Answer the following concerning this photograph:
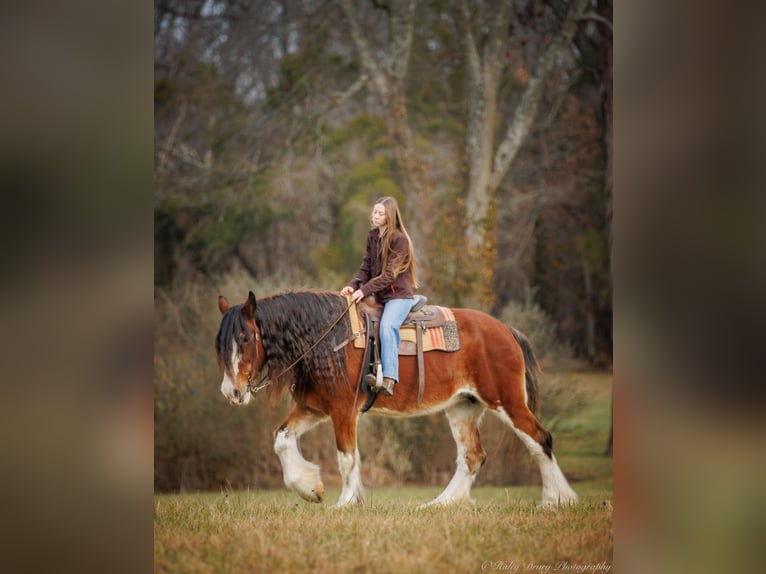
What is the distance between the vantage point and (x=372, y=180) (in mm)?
13680

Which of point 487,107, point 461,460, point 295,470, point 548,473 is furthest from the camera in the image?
point 487,107

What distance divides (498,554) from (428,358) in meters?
1.68

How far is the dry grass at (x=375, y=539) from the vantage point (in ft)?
12.7

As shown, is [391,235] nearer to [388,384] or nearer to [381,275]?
[381,275]

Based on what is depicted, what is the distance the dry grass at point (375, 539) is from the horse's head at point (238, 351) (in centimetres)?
80

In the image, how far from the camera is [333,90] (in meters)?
13.7

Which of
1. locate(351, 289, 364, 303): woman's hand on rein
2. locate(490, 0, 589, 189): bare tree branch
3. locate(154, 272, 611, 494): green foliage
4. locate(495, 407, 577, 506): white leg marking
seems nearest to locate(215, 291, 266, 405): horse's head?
locate(351, 289, 364, 303): woman's hand on rein

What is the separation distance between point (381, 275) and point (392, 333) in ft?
1.35

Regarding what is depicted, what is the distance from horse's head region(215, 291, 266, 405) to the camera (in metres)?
4.90

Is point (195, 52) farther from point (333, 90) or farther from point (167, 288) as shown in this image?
point (167, 288)

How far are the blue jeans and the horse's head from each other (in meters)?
0.88
